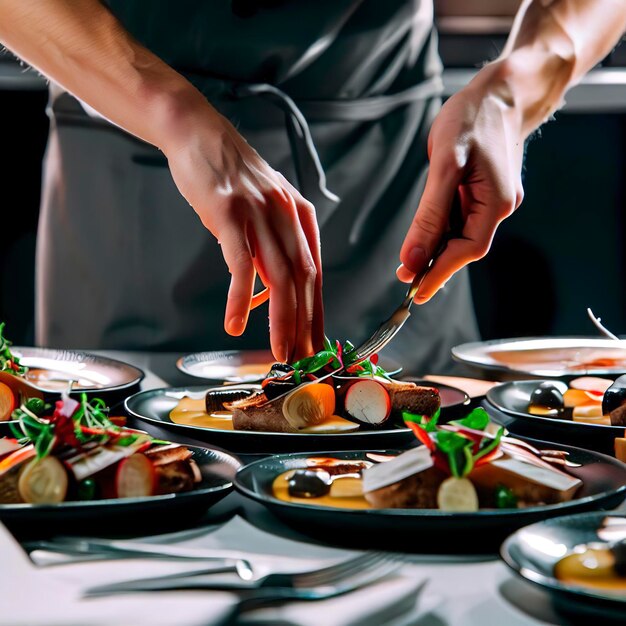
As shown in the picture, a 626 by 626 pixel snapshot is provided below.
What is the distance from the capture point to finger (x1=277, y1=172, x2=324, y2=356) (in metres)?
1.62

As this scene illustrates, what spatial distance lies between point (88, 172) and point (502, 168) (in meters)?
1.16

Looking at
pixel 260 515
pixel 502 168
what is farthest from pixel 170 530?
pixel 502 168

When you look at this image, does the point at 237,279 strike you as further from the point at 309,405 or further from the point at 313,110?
the point at 313,110

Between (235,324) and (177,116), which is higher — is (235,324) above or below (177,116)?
below

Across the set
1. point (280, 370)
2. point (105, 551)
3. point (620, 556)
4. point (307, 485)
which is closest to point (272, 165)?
point (280, 370)

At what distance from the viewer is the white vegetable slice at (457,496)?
87 cm

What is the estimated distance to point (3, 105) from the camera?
418 cm

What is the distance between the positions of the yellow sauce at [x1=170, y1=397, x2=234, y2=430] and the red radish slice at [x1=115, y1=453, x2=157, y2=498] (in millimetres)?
402

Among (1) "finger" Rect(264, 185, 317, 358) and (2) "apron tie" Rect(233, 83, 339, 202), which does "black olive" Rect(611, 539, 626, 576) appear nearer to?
(1) "finger" Rect(264, 185, 317, 358)

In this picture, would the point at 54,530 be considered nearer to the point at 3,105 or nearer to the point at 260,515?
the point at 260,515

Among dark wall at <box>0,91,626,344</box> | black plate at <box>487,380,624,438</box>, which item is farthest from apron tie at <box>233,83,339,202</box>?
dark wall at <box>0,91,626,344</box>

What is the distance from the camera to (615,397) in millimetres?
1336

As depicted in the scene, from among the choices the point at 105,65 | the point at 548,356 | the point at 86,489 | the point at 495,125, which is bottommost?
the point at 548,356

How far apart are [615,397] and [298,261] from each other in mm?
545
